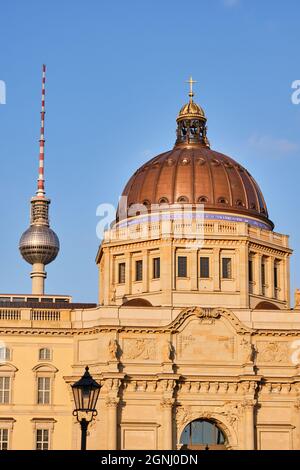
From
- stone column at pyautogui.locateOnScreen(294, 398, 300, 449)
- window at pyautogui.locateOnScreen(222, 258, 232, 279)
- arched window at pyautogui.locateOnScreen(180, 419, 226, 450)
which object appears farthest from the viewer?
window at pyautogui.locateOnScreen(222, 258, 232, 279)

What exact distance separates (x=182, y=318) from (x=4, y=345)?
13924mm

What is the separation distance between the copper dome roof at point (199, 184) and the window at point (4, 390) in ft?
69.0

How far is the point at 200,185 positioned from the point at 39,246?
69182 mm

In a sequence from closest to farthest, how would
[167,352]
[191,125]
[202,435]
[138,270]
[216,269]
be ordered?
[167,352]
[202,435]
[216,269]
[138,270]
[191,125]

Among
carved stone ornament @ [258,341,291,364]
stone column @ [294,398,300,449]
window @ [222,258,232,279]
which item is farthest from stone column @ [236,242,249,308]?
stone column @ [294,398,300,449]

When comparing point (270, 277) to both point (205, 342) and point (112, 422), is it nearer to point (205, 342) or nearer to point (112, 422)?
point (205, 342)

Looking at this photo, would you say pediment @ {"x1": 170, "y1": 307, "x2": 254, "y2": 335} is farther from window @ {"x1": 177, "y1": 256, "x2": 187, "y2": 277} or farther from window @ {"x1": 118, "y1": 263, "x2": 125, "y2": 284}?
window @ {"x1": 118, "y1": 263, "x2": 125, "y2": 284}

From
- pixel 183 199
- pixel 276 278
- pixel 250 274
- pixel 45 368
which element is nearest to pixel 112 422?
pixel 45 368

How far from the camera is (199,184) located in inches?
4198

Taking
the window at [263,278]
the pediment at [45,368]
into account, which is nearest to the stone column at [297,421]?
the window at [263,278]

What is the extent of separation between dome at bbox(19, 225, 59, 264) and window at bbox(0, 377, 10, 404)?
77908 millimetres

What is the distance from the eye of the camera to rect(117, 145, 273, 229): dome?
10612cm

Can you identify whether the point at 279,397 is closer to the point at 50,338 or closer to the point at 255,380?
the point at 255,380

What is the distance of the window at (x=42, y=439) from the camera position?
9200 centimetres
